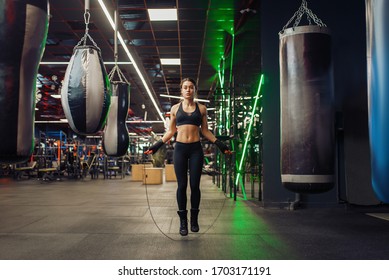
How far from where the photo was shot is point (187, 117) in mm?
3125

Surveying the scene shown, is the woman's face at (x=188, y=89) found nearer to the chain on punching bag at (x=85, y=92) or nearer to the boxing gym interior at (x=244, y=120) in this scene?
the boxing gym interior at (x=244, y=120)

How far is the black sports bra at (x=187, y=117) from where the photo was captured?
3127 millimetres

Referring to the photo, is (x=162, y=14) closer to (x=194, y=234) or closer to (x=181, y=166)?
(x=181, y=166)

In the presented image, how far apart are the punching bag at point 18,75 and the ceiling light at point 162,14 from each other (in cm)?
574

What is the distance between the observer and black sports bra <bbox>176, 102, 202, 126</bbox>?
3.13m

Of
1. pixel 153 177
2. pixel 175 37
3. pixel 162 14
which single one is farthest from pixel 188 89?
pixel 153 177

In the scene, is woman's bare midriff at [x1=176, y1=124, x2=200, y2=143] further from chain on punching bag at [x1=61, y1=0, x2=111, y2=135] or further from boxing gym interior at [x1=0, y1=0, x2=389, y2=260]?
chain on punching bag at [x1=61, y1=0, x2=111, y2=135]

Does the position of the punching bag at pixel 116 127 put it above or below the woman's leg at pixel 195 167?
above

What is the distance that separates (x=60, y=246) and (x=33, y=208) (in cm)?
252

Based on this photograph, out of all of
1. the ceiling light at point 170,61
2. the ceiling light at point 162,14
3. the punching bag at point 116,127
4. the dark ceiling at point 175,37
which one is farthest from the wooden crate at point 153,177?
the punching bag at point 116,127

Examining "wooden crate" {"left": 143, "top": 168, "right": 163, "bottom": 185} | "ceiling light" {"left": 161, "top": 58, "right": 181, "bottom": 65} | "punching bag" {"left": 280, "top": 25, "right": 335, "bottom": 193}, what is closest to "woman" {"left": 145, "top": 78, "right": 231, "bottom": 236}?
"punching bag" {"left": 280, "top": 25, "right": 335, "bottom": 193}

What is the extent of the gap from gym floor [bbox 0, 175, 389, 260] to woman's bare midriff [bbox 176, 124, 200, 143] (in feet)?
2.58
